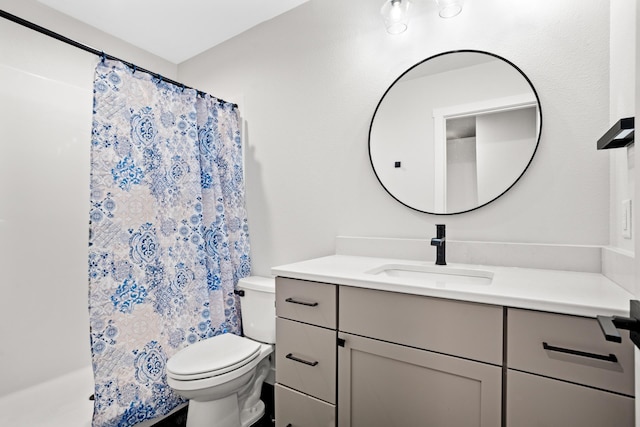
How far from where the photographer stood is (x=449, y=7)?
4.68 ft

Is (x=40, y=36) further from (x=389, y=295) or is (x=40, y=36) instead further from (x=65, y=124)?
(x=389, y=295)

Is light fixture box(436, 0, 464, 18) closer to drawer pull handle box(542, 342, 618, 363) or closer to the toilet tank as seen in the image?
drawer pull handle box(542, 342, 618, 363)

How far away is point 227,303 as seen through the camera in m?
2.09

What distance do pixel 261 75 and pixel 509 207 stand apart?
183 centimetres

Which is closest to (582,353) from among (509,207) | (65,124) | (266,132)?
(509,207)

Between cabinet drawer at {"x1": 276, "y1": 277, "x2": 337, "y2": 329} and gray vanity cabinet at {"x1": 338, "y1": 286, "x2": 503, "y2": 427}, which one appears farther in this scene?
cabinet drawer at {"x1": 276, "y1": 277, "x2": 337, "y2": 329}

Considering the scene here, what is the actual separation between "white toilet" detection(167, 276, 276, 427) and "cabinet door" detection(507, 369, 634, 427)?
4.00ft

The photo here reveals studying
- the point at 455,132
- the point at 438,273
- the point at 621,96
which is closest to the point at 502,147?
the point at 455,132

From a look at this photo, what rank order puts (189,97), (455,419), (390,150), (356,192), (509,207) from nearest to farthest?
(455,419) → (509,207) → (390,150) → (356,192) → (189,97)

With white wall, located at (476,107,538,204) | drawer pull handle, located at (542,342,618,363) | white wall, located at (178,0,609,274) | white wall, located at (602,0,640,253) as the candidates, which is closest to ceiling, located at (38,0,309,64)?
white wall, located at (178,0,609,274)

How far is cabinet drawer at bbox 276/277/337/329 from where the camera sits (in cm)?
122

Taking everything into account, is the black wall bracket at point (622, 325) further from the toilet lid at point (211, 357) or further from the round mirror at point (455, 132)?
the toilet lid at point (211, 357)

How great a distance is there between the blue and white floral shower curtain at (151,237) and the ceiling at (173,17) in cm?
61

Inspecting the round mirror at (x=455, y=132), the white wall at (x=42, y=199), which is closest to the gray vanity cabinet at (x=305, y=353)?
the round mirror at (x=455, y=132)
